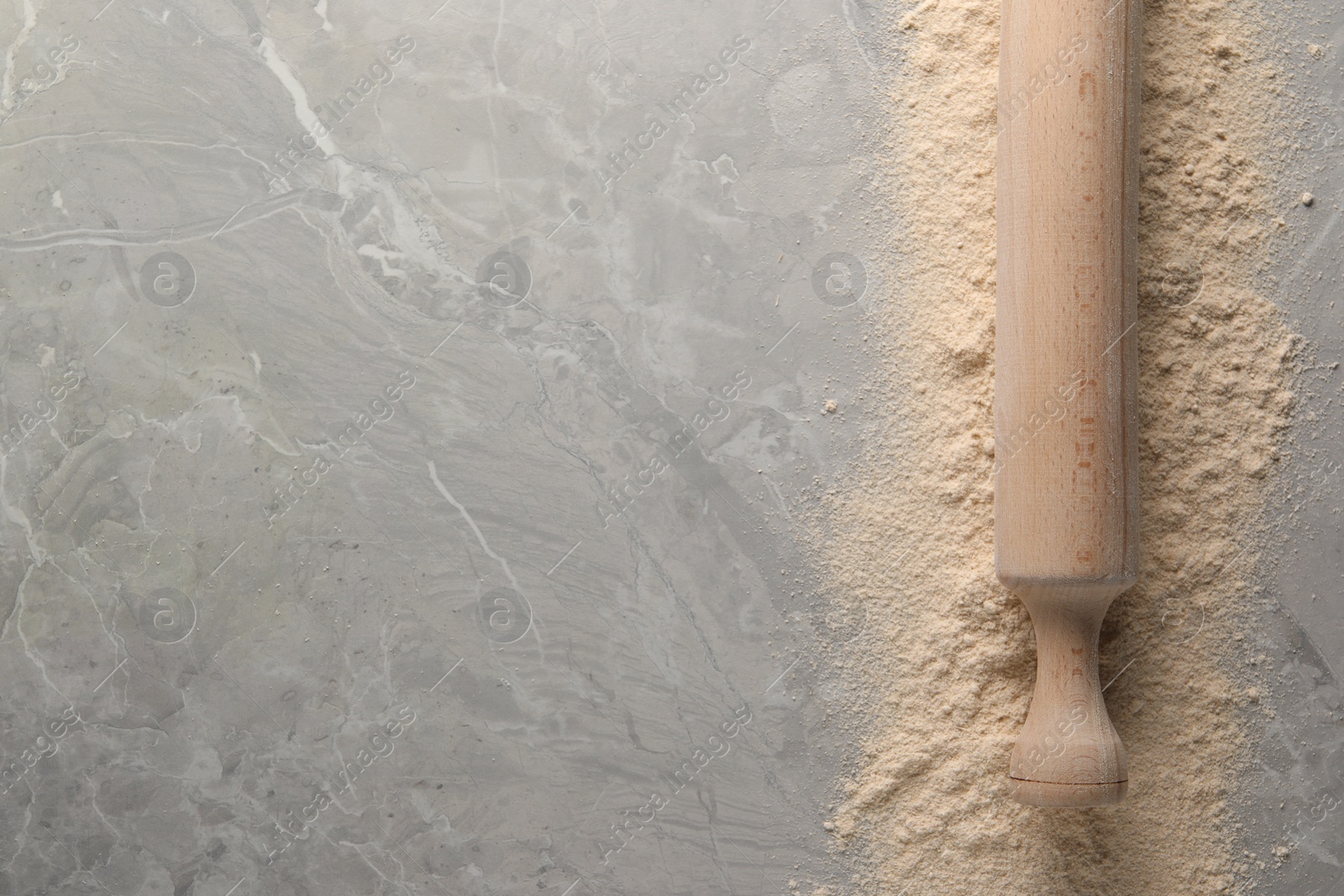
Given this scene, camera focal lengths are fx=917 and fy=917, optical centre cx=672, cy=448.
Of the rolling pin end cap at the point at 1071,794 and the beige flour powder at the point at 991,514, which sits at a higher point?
the beige flour powder at the point at 991,514

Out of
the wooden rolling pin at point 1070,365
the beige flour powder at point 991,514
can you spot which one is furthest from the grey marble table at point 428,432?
the wooden rolling pin at point 1070,365

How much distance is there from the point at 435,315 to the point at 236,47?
69cm

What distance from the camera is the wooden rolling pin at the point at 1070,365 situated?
4.88 ft

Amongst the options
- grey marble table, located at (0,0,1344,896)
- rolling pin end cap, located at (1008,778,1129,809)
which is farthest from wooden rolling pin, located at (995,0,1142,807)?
grey marble table, located at (0,0,1344,896)

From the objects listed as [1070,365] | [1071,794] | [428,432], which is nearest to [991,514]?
[1070,365]

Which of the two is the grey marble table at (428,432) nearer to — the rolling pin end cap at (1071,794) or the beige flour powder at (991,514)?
the beige flour powder at (991,514)

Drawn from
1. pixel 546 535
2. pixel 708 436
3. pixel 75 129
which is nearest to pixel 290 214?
pixel 75 129

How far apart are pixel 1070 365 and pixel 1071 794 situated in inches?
27.6

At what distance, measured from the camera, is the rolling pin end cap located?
150 cm

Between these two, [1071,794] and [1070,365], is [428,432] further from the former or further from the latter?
[1071,794]

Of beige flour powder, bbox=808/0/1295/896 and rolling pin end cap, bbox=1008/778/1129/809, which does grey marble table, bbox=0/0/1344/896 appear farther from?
rolling pin end cap, bbox=1008/778/1129/809

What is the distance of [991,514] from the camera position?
165 centimetres

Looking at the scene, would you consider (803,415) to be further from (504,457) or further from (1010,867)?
(1010,867)

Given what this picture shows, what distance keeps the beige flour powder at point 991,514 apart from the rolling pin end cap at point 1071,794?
0.35 feet
